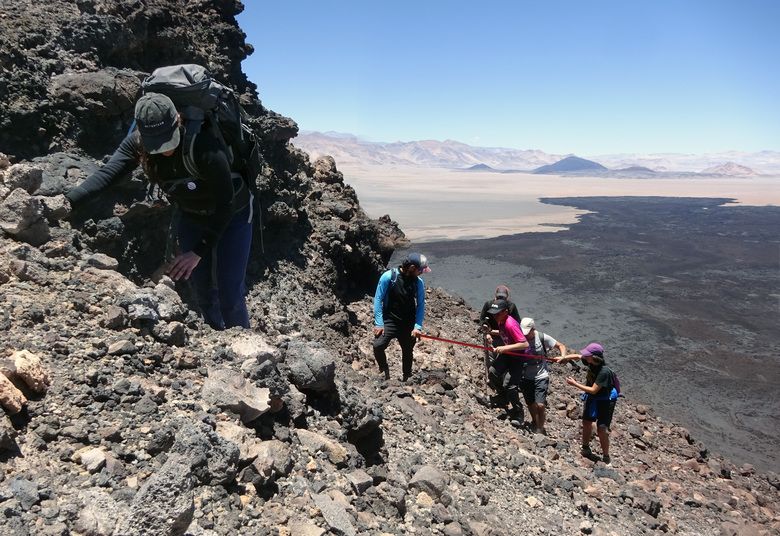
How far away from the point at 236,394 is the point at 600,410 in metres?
4.42

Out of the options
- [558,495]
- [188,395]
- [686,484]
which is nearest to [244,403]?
[188,395]

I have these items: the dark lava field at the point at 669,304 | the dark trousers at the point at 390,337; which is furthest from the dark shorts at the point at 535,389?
the dark lava field at the point at 669,304

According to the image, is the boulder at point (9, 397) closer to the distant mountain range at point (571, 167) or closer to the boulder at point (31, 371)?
the boulder at point (31, 371)

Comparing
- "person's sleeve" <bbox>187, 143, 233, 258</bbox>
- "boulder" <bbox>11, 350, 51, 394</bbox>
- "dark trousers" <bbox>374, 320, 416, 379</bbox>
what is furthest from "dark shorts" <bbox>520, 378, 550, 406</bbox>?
"boulder" <bbox>11, 350, 51, 394</bbox>

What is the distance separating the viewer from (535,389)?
6062mm

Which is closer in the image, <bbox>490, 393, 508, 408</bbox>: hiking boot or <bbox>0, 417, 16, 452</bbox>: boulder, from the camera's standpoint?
<bbox>0, 417, 16, 452</bbox>: boulder

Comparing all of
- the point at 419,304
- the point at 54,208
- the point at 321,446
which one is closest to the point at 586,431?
the point at 419,304

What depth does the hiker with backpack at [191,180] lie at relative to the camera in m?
2.29

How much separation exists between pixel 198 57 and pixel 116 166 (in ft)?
17.1

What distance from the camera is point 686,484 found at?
629 centimetres

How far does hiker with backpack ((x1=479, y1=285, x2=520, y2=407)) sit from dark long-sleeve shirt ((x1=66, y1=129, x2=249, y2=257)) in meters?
3.69

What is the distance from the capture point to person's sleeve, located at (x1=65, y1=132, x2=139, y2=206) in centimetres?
262

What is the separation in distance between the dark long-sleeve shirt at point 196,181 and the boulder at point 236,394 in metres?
0.59

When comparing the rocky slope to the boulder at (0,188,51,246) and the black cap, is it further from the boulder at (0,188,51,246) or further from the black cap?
the black cap
